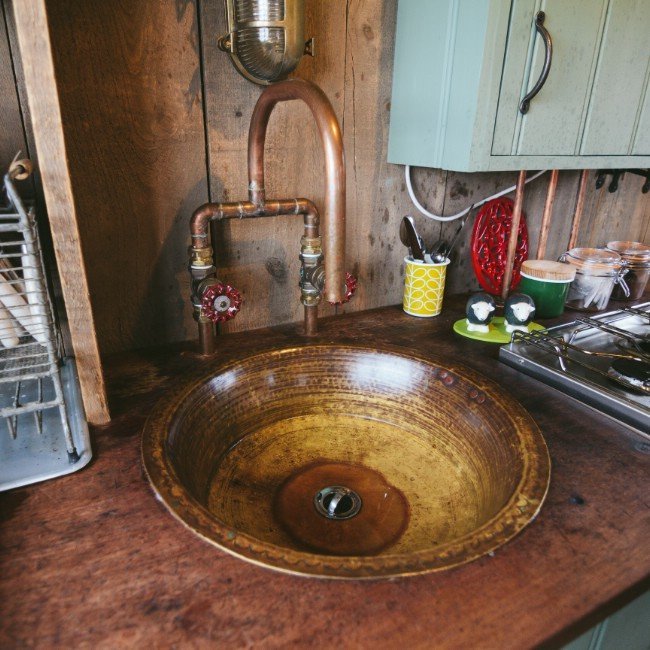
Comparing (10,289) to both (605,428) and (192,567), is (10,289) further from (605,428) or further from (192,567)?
(605,428)

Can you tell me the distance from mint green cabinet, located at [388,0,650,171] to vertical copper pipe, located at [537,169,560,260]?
0.85ft

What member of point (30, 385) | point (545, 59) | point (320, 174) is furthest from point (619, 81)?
point (30, 385)

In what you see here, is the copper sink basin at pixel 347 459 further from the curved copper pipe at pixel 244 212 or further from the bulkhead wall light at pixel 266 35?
the bulkhead wall light at pixel 266 35

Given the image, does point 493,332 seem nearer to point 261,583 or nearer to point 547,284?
point 547,284

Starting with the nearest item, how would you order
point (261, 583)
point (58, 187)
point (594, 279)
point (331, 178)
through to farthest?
point (261, 583), point (58, 187), point (331, 178), point (594, 279)

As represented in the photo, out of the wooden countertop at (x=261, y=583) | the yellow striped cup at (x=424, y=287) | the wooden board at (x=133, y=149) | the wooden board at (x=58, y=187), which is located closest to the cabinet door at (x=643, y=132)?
the yellow striped cup at (x=424, y=287)

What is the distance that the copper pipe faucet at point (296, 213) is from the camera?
75cm

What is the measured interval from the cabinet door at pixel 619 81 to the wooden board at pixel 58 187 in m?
1.14

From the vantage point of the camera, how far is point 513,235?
144 cm

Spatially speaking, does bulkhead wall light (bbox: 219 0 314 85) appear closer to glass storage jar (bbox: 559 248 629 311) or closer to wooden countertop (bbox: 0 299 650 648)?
wooden countertop (bbox: 0 299 650 648)

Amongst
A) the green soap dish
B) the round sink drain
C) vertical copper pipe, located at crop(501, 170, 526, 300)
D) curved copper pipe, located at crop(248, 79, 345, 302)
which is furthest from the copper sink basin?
vertical copper pipe, located at crop(501, 170, 526, 300)

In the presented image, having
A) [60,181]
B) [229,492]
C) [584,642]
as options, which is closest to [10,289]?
[60,181]

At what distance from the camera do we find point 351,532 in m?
0.82

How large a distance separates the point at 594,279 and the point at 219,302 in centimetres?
114
